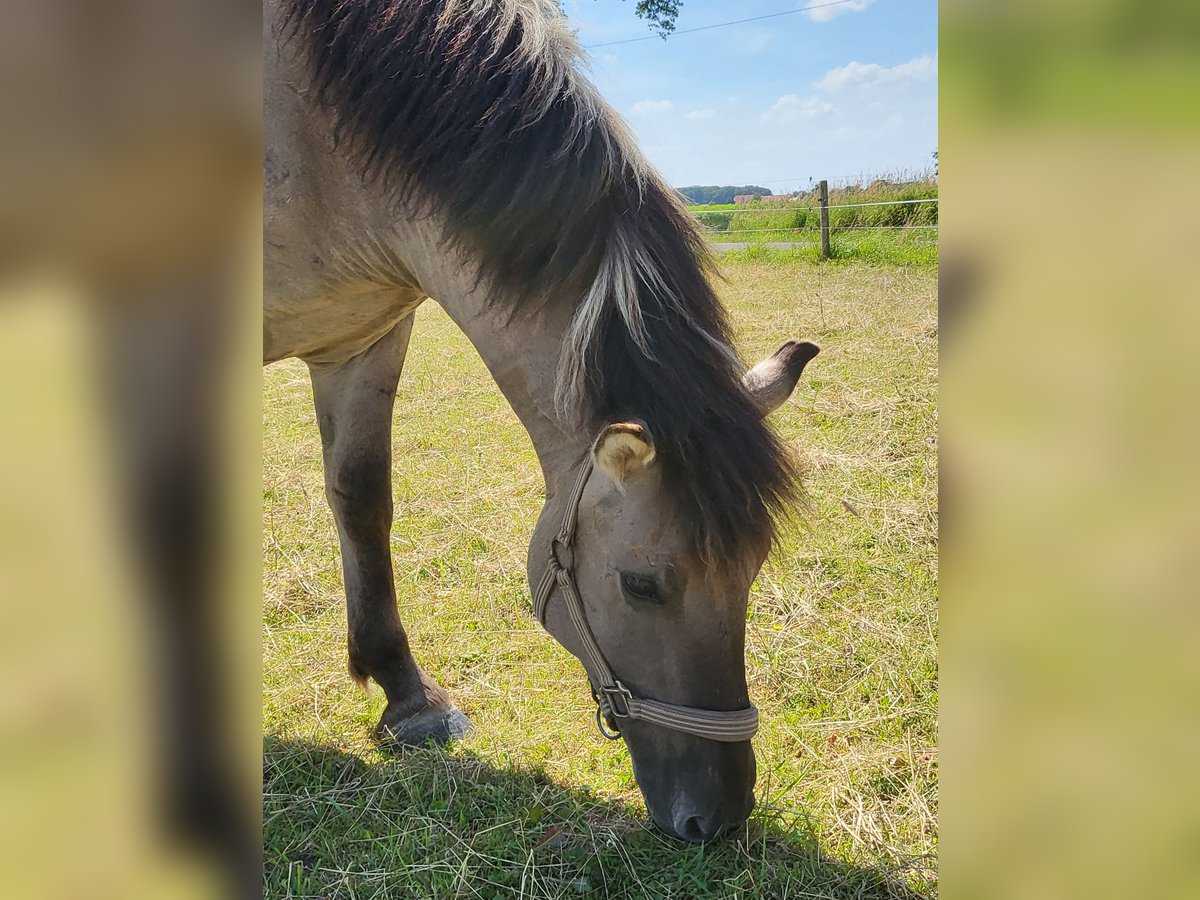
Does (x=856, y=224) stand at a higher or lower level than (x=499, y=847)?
higher

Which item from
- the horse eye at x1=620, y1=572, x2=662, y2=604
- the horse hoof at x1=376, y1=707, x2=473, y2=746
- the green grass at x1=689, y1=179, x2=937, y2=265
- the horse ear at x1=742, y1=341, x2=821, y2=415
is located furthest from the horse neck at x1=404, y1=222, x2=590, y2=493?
the green grass at x1=689, y1=179, x2=937, y2=265

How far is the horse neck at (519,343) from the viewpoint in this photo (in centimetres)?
183

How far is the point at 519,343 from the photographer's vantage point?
6.13ft

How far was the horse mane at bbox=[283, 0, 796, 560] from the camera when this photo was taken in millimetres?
1666

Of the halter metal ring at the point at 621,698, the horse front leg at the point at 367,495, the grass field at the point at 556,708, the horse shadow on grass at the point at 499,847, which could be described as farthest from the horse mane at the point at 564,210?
the horse front leg at the point at 367,495

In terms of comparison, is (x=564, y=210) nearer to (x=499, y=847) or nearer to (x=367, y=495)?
(x=367, y=495)

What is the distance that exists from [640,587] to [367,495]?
139 centimetres

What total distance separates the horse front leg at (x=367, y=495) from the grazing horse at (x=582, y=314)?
30.6 inches

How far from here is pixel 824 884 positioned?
1.79m
